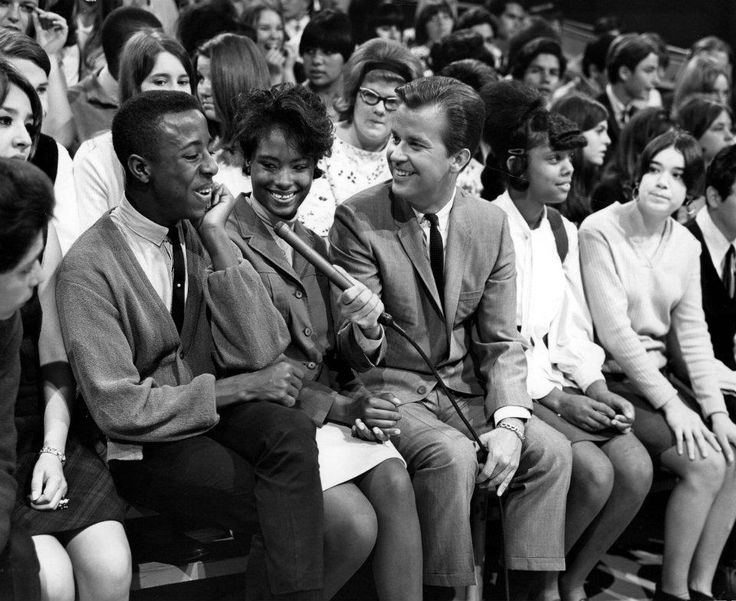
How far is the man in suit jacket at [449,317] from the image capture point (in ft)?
8.57

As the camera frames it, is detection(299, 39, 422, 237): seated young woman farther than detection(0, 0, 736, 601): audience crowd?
Yes

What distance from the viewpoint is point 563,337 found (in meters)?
3.13

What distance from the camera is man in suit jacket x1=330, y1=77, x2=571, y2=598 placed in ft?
8.57

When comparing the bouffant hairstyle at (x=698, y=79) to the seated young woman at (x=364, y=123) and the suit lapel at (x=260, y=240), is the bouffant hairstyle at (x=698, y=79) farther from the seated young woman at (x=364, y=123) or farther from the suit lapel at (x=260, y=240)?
the suit lapel at (x=260, y=240)

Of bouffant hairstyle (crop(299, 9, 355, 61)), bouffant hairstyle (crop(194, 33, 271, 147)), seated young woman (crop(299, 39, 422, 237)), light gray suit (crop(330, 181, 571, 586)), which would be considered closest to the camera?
light gray suit (crop(330, 181, 571, 586))

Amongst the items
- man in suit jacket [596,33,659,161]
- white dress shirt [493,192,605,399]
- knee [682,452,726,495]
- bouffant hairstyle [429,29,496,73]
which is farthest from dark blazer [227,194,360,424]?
man in suit jacket [596,33,659,161]

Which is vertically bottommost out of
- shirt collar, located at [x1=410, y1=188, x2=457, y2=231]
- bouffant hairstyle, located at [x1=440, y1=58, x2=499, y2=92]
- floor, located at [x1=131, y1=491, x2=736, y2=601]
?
floor, located at [x1=131, y1=491, x2=736, y2=601]

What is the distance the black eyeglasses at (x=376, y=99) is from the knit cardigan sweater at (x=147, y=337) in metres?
1.16

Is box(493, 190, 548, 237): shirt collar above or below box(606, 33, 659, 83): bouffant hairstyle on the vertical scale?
below

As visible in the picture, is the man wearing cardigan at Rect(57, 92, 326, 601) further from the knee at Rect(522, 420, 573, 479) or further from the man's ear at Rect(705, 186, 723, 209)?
the man's ear at Rect(705, 186, 723, 209)

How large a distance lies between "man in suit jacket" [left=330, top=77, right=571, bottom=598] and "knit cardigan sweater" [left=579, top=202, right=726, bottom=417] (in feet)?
1.64

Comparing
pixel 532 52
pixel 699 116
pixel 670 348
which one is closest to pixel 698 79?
pixel 532 52

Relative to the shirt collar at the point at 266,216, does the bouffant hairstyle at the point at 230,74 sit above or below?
above

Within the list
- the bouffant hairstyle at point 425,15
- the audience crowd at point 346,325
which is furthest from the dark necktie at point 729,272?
the bouffant hairstyle at point 425,15
